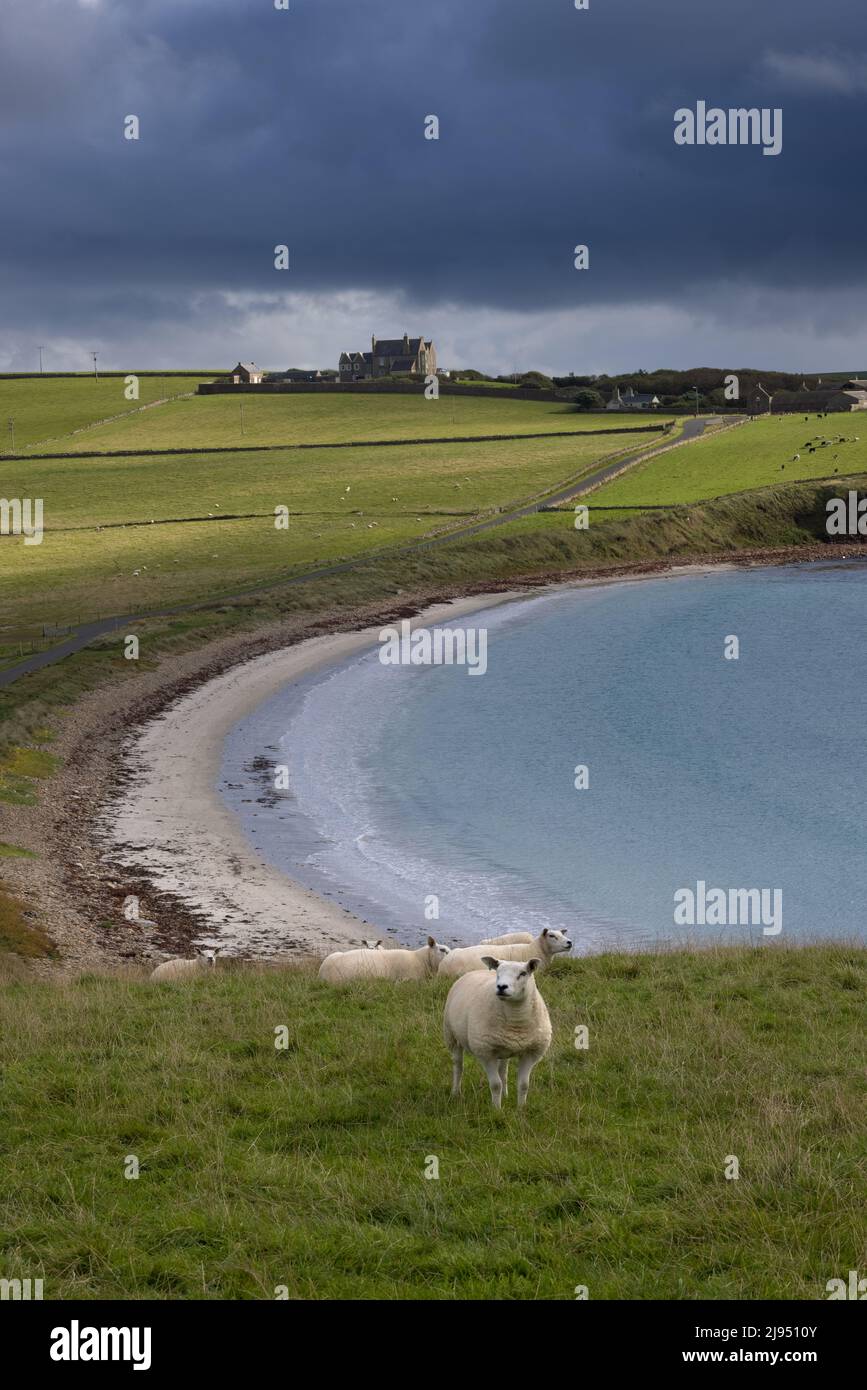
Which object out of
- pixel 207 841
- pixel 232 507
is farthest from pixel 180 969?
pixel 232 507

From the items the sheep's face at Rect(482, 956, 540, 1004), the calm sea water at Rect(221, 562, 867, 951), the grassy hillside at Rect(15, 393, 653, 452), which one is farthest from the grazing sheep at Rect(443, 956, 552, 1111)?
the grassy hillside at Rect(15, 393, 653, 452)

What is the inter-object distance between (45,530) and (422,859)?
7482 centimetres

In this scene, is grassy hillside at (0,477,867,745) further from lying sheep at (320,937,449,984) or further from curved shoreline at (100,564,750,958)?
lying sheep at (320,937,449,984)

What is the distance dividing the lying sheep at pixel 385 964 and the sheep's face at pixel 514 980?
7.99 meters

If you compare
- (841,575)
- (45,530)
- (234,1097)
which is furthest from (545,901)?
(45,530)

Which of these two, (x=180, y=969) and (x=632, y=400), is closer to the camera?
(x=180, y=969)

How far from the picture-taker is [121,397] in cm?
19862

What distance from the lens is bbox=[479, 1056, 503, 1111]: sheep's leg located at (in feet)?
45.5

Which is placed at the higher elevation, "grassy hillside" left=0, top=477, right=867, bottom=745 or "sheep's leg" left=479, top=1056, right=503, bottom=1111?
"grassy hillside" left=0, top=477, right=867, bottom=745

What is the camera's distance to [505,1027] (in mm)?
14023

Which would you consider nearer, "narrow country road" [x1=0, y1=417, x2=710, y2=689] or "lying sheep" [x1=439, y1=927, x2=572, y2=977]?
"lying sheep" [x1=439, y1=927, x2=572, y2=977]

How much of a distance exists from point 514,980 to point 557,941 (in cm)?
668

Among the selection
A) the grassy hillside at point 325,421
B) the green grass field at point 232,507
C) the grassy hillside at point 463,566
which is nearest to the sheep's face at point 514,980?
the grassy hillside at point 463,566

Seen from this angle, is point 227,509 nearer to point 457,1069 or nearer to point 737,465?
point 737,465
